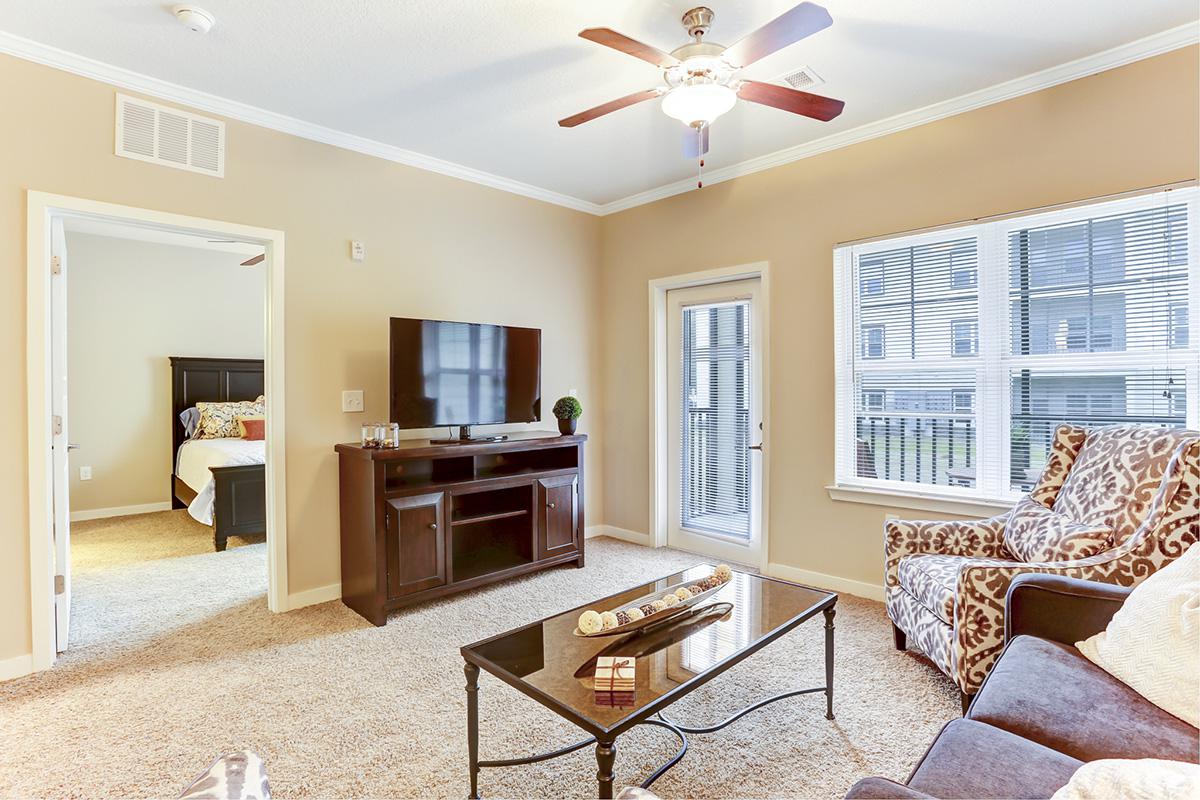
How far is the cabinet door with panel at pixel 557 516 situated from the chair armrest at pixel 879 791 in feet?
9.67

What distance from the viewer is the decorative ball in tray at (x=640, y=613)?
1.84 meters

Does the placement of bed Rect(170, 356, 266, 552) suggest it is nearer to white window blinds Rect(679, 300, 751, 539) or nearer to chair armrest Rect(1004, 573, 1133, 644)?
white window blinds Rect(679, 300, 751, 539)

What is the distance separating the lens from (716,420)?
4.33 m

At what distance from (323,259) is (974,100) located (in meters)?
3.54

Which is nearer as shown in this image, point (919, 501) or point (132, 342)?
point (919, 501)

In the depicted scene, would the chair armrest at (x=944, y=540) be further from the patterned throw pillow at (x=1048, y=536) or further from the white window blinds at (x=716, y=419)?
the white window blinds at (x=716, y=419)

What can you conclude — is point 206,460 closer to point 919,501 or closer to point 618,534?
point 618,534

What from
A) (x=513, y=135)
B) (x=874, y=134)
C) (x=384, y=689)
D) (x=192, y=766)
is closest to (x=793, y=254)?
(x=874, y=134)

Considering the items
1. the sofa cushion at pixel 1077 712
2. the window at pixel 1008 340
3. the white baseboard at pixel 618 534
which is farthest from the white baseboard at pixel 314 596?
the sofa cushion at pixel 1077 712

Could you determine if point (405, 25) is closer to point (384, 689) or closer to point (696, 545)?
point (384, 689)

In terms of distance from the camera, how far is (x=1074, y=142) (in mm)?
2756

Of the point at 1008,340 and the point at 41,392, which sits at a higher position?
the point at 1008,340

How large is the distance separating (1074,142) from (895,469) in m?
1.78

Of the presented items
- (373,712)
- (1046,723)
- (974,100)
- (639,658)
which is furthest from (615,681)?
(974,100)
